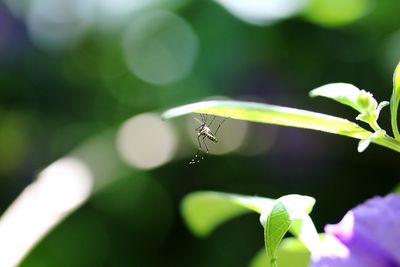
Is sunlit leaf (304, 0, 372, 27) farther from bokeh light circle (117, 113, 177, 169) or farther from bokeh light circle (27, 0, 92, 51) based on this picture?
bokeh light circle (27, 0, 92, 51)

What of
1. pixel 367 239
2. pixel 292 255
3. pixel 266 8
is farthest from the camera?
pixel 266 8

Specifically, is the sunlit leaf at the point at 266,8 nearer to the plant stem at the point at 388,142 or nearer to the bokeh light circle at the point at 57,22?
the bokeh light circle at the point at 57,22

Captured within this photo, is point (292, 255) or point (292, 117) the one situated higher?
point (292, 117)

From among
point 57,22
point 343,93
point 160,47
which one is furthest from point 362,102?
point 57,22

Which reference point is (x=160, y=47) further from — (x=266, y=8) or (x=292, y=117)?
(x=292, y=117)

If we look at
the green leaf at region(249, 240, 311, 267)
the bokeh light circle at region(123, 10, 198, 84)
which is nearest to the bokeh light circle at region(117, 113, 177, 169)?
the bokeh light circle at region(123, 10, 198, 84)

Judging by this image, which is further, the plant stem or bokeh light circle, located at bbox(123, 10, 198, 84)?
bokeh light circle, located at bbox(123, 10, 198, 84)
